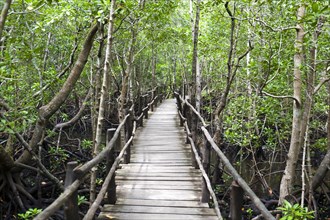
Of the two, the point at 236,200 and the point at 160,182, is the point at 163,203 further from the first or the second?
the point at 236,200

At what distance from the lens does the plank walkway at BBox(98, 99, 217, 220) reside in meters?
4.12

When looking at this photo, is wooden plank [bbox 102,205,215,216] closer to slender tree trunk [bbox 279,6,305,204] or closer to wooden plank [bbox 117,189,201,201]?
wooden plank [bbox 117,189,201,201]

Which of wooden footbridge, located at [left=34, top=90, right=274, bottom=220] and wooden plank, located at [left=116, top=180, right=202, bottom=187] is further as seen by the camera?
wooden plank, located at [left=116, top=180, right=202, bottom=187]

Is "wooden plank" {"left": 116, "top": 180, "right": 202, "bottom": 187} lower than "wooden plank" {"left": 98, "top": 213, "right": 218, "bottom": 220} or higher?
higher

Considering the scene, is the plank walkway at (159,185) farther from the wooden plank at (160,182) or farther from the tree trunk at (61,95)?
the tree trunk at (61,95)

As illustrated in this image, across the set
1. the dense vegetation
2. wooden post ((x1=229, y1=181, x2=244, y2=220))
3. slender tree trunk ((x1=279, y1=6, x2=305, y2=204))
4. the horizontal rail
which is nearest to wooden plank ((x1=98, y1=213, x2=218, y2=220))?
the dense vegetation

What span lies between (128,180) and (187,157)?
1.95 m

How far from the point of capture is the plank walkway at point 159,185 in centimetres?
412

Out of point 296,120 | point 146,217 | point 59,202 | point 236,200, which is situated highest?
point 296,120

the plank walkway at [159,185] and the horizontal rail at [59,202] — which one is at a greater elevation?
the horizontal rail at [59,202]

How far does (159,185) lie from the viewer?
5273mm

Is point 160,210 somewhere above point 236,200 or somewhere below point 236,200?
below

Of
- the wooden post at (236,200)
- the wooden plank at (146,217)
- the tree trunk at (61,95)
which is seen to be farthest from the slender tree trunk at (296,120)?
the tree trunk at (61,95)

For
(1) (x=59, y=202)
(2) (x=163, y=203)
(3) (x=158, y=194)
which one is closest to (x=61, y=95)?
(3) (x=158, y=194)
